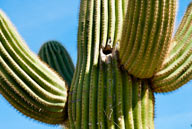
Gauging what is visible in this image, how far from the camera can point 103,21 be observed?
4559 millimetres

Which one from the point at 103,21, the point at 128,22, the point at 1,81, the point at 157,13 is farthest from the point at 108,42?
the point at 1,81

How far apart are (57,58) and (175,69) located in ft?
4.95

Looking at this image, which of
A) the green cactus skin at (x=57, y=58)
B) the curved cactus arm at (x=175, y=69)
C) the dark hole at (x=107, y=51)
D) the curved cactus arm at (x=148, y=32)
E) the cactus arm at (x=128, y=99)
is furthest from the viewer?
the green cactus skin at (x=57, y=58)

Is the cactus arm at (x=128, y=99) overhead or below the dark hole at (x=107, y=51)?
below

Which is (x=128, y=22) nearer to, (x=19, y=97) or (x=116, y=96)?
(x=116, y=96)

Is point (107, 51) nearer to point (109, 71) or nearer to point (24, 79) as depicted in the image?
point (109, 71)

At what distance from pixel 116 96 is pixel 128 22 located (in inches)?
26.6

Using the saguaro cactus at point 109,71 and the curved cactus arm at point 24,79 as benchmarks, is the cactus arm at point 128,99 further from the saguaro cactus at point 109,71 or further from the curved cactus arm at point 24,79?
the curved cactus arm at point 24,79

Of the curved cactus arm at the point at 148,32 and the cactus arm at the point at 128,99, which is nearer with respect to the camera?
the curved cactus arm at the point at 148,32

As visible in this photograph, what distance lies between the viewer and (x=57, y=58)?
5293 mm

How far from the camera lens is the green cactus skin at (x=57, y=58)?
5.21 metres

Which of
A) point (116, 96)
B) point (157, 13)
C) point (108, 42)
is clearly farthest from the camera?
point (108, 42)

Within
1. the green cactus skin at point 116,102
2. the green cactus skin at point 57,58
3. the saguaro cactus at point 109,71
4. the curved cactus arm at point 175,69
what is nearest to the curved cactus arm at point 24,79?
the saguaro cactus at point 109,71

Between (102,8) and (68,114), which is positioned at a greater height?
(102,8)
